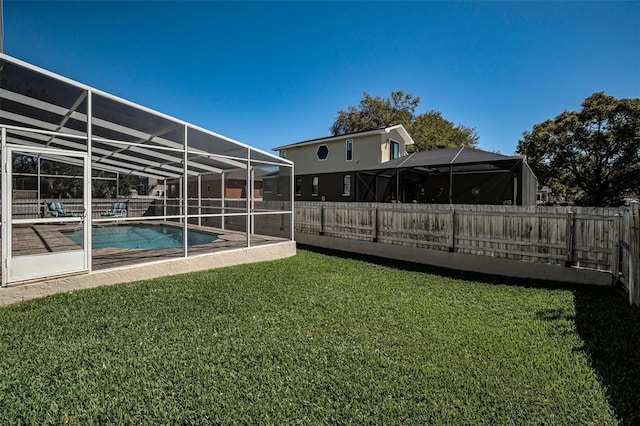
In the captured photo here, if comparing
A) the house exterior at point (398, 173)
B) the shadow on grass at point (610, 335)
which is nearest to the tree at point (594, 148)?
the house exterior at point (398, 173)

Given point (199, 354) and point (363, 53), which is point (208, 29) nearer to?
point (363, 53)

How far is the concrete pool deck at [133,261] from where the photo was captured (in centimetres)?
483

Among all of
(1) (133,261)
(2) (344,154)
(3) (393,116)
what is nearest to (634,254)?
(1) (133,261)

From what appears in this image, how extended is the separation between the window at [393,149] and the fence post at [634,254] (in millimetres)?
14801

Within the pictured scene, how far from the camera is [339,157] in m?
20.0

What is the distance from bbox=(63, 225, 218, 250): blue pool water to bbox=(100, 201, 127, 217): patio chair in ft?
2.26

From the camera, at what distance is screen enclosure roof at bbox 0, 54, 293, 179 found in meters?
5.15

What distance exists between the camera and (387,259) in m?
8.93

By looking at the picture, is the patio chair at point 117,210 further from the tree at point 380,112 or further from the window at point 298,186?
the tree at point 380,112

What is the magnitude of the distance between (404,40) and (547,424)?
1734cm

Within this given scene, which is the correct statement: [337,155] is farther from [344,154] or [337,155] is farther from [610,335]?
[610,335]

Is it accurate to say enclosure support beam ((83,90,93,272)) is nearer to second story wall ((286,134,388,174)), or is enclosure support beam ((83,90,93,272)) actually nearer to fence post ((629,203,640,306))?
fence post ((629,203,640,306))

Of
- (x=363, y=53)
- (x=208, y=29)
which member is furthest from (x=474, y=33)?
(x=208, y=29)

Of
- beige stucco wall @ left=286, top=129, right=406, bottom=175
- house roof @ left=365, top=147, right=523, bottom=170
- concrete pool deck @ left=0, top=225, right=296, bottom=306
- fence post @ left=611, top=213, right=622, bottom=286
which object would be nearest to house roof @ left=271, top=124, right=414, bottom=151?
beige stucco wall @ left=286, top=129, right=406, bottom=175
